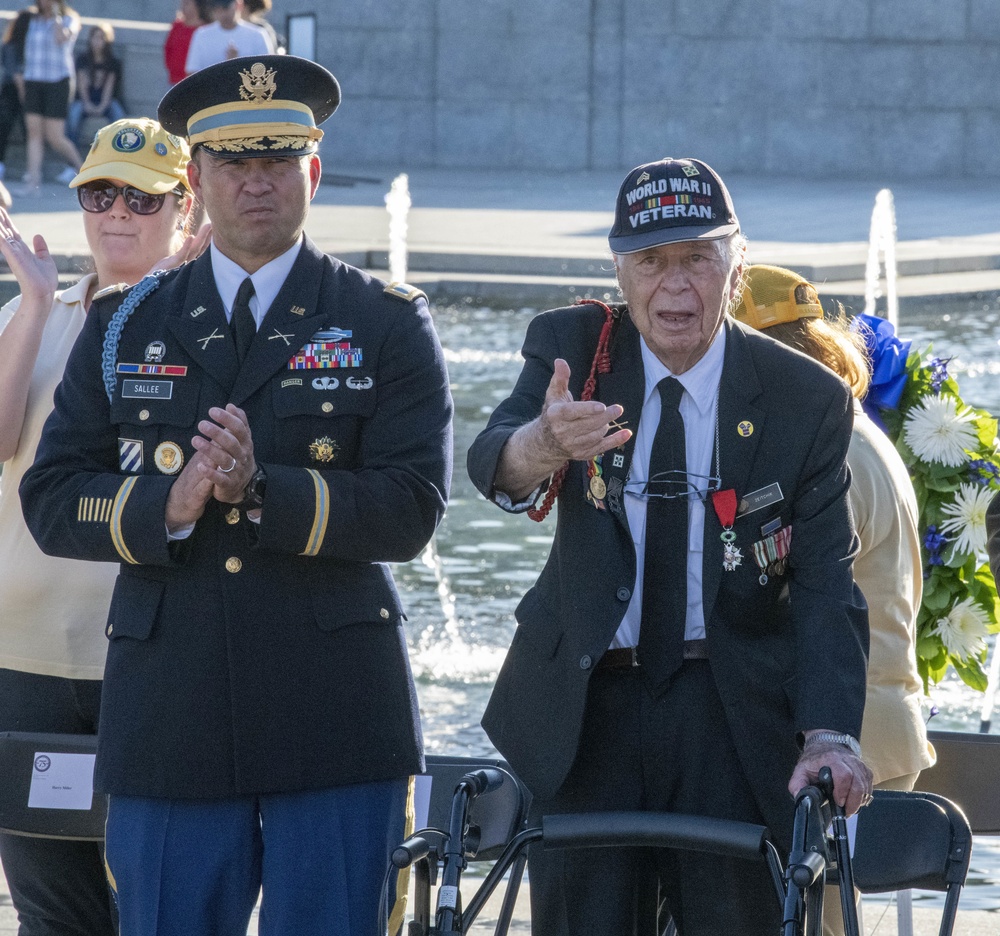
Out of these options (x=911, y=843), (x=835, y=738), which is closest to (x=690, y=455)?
(x=835, y=738)

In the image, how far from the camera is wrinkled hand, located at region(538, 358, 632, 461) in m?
2.56

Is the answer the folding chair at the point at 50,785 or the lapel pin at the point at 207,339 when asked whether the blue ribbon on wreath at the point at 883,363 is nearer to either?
the lapel pin at the point at 207,339

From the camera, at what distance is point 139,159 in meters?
3.62

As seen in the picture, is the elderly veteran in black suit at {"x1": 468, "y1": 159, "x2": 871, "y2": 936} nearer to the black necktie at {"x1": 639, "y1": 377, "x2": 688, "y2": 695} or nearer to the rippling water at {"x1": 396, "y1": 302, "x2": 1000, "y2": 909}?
the black necktie at {"x1": 639, "y1": 377, "x2": 688, "y2": 695}

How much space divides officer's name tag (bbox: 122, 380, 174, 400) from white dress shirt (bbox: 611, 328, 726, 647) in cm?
76

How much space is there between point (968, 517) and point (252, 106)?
2.19 m

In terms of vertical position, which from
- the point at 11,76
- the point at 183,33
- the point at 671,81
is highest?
the point at 671,81

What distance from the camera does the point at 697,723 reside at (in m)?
2.81

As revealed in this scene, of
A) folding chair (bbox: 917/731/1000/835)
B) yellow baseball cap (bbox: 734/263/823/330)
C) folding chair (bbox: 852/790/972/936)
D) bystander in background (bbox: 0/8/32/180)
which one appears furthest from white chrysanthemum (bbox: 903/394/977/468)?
bystander in background (bbox: 0/8/32/180)

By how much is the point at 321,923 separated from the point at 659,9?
1997 cm

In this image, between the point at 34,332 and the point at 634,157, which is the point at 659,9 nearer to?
the point at 634,157

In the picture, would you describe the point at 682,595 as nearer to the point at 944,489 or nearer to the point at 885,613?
the point at 885,613

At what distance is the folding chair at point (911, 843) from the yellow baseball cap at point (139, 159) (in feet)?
5.89

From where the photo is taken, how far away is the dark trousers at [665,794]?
111 inches
